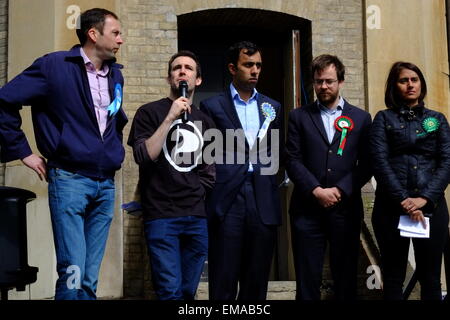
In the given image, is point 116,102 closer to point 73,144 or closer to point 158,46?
point 73,144

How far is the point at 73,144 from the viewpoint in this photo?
4.91 m

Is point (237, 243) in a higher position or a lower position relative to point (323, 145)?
lower

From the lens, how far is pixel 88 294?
16.1 feet

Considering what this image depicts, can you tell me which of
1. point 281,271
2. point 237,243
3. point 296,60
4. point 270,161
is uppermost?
point 296,60

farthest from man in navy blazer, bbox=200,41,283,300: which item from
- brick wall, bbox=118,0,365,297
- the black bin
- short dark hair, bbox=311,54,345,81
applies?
brick wall, bbox=118,0,365,297

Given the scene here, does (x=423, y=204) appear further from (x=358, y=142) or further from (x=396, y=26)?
(x=396, y=26)

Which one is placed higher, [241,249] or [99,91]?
[99,91]

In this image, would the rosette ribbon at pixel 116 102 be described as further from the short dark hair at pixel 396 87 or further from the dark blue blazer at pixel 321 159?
the short dark hair at pixel 396 87

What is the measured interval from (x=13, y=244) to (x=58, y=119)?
95cm

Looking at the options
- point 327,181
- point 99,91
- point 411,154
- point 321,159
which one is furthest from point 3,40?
point 411,154

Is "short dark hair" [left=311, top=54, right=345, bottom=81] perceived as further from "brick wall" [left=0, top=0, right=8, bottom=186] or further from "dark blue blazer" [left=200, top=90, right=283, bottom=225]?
"brick wall" [left=0, top=0, right=8, bottom=186]

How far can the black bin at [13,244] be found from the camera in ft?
17.3
